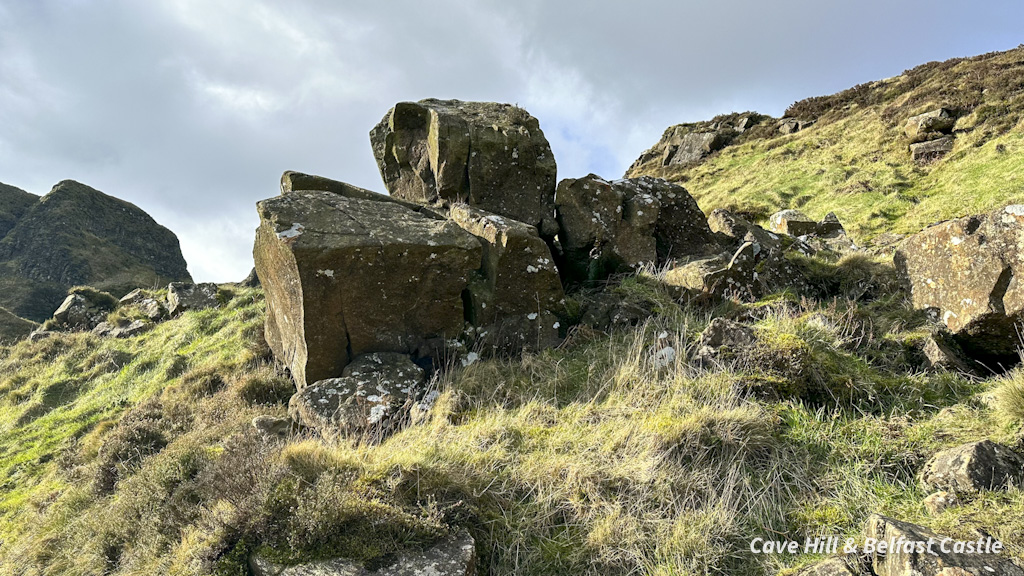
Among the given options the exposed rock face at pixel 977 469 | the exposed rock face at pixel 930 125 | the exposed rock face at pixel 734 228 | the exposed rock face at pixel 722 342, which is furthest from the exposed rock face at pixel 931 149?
the exposed rock face at pixel 977 469

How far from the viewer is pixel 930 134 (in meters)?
23.0

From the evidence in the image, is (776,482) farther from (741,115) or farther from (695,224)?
(741,115)

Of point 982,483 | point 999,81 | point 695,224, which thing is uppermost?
point 999,81

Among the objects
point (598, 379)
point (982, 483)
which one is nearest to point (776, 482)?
point (982, 483)

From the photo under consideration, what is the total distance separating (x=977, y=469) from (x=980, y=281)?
2978 mm

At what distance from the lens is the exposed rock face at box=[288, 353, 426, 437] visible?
6.12 meters

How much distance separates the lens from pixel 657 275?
28.1 ft

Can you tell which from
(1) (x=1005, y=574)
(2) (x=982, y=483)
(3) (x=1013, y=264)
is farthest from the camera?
(3) (x=1013, y=264)

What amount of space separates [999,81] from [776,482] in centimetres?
3060

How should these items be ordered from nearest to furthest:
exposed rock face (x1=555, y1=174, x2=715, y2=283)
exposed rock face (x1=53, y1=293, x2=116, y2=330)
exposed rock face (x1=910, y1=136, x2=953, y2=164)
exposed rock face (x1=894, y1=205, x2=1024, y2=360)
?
exposed rock face (x1=894, y1=205, x2=1024, y2=360) < exposed rock face (x1=555, y1=174, x2=715, y2=283) < exposed rock face (x1=53, y1=293, x2=116, y2=330) < exposed rock face (x1=910, y1=136, x2=953, y2=164)

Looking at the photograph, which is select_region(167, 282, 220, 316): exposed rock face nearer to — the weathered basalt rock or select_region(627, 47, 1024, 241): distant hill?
the weathered basalt rock

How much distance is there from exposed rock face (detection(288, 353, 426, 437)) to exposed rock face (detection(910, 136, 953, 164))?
2315cm

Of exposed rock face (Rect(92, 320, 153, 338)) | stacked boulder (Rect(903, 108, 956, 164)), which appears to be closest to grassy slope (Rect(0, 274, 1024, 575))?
exposed rock face (Rect(92, 320, 153, 338))

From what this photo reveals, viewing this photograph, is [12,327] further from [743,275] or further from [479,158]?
[743,275]
